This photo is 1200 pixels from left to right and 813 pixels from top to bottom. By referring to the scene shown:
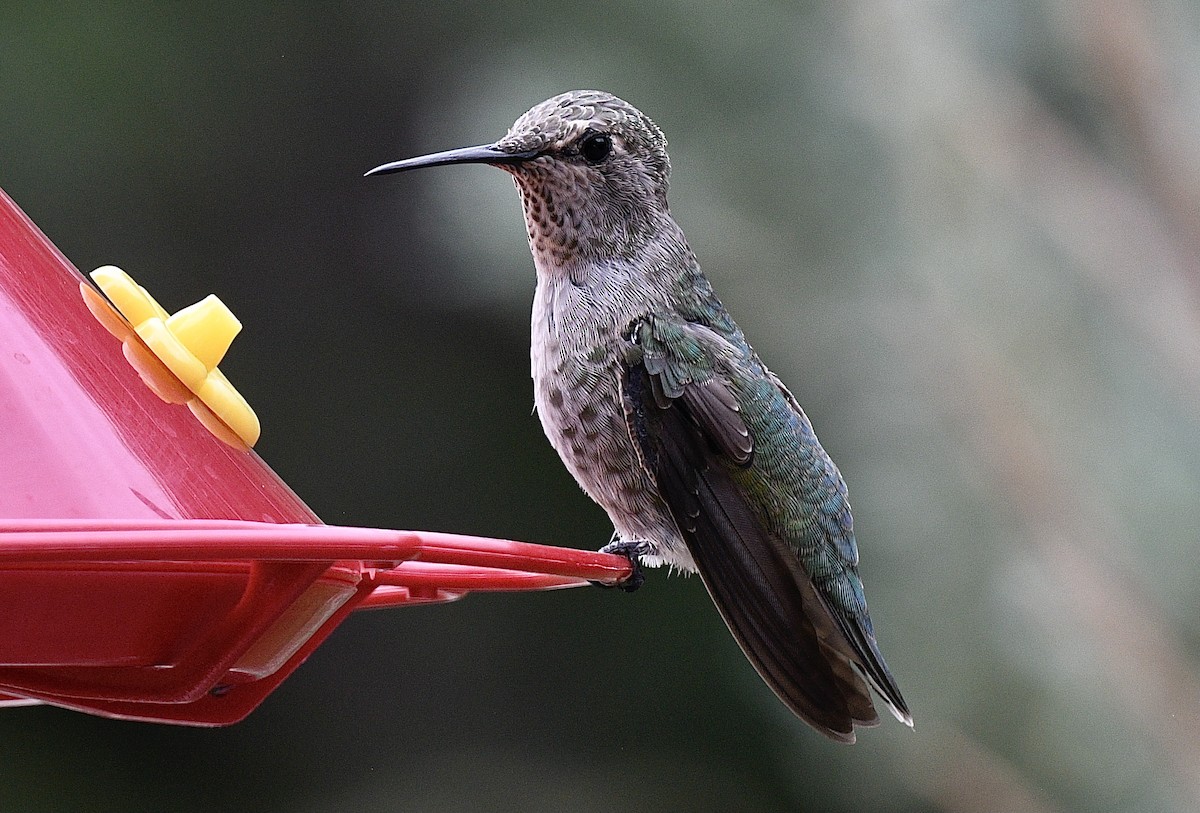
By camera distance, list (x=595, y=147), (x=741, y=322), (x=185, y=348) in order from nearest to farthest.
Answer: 1. (x=185, y=348)
2. (x=595, y=147)
3. (x=741, y=322)

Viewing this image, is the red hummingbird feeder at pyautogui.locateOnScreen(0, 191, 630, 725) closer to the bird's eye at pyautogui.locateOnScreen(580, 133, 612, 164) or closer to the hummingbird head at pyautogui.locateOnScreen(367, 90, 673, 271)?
the hummingbird head at pyautogui.locateOnScreen(367, 90, 673, 271)

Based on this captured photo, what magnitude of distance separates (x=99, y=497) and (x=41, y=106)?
4.68 meters

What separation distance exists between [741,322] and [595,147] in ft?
6.42

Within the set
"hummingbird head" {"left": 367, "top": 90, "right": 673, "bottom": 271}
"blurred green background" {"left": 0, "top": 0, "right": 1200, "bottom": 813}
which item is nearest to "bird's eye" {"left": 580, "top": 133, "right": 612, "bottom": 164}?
"hummingbird head" {"left": 367, "top": 90, "right": 673, "bottom": 271}

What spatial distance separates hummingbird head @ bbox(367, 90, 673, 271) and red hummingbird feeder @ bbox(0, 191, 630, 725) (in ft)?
3.71

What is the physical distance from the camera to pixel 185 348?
189cm

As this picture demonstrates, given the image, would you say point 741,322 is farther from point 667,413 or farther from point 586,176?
point 667,413

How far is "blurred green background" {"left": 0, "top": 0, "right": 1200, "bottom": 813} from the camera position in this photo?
4.07 metres

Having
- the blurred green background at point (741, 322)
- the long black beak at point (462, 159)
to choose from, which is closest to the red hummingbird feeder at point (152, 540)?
the long black beak at point (462, 159)

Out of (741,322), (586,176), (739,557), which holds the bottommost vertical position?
(741,322)

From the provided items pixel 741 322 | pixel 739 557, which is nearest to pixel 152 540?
pixel 739 557

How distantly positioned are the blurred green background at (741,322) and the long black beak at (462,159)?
5.54 ft

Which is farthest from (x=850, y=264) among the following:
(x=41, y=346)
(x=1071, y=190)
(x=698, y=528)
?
(x=41, y=346)

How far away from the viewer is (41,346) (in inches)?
65.9
